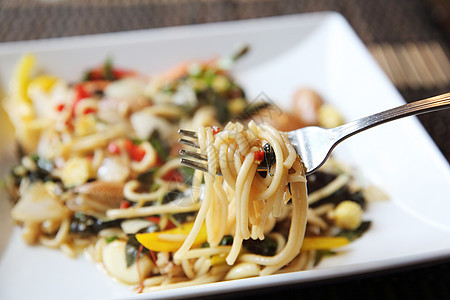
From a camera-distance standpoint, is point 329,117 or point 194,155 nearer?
point 194,155

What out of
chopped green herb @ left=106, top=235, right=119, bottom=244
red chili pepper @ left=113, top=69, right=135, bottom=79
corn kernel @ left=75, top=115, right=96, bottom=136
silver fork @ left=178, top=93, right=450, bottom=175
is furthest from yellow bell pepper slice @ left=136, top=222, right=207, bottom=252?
red chili pepper @ left=113, top=69, right=135, bottom=79

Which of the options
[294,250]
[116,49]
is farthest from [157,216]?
[116,49]

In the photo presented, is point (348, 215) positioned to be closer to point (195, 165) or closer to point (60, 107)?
point (195, 165)

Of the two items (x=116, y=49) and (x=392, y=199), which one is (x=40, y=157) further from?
(x=392, y=199)

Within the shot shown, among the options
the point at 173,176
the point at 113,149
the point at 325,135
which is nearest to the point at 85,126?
the point at 113,149

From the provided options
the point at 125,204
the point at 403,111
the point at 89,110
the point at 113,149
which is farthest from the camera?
the point at 89,110

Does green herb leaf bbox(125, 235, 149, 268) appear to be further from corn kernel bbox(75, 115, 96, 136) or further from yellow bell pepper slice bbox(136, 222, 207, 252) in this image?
corn kernel bbox(75, 115, 96, 136)

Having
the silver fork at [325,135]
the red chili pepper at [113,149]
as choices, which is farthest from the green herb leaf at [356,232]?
the red chili pepper at [113,149]
